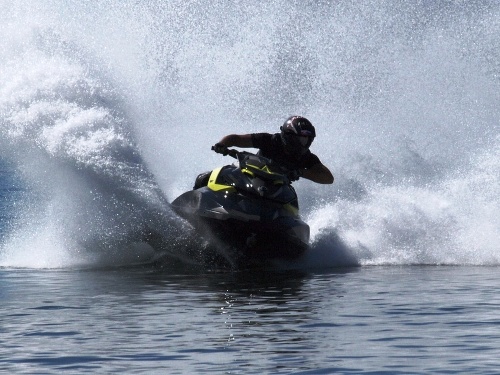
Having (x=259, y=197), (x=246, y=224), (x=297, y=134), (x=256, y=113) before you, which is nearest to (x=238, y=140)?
(x=297, y=134)

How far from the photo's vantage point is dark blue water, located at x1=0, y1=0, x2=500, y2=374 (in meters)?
8.17

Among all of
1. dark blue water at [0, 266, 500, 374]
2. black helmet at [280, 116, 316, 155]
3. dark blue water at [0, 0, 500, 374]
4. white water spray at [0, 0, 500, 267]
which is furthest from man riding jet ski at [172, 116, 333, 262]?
dark blue water at [0, 266, 500, 374]

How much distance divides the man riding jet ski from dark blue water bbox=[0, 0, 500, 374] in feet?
1.09

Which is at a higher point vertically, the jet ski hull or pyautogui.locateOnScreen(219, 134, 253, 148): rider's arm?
pyautogui.locateOnScreen(219, 134, 253, 148): rider's arm

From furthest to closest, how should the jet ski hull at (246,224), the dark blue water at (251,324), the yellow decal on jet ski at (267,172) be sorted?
the yellow decal on jet ski at (267,172) → the jet ski hull at (246,224) → the dark blue water at (251,324)

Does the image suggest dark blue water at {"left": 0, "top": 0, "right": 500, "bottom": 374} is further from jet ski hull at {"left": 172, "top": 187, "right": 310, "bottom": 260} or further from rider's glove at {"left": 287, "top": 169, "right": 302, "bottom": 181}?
rider's glove at {"left": 287, "top": 169, "right": 302, "bottom": 181}

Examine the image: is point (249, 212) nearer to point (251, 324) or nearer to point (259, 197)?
point (259, 197)

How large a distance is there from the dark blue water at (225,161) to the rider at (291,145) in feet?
3.60

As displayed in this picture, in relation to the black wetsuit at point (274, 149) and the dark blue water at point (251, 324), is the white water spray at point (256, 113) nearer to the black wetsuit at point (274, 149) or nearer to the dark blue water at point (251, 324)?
the black wetsuit at point (274, 149)

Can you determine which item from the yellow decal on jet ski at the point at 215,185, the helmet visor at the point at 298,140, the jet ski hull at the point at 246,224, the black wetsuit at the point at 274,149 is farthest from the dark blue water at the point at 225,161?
the helmet visor at the point at 298,140

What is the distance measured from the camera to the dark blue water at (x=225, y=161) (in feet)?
26.8

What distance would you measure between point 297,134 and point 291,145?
0.70 feet

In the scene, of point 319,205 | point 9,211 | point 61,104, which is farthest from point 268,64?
point 61,104

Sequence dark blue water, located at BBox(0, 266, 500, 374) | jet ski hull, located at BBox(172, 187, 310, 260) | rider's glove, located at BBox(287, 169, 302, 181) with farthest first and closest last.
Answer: rider's glove, located at BBox(287, 169, 302, 181) → jet ski hull, located at BBox(172, 187, 310, 260) → dark blue water, located at BBox(0, 266, 500, 374)
